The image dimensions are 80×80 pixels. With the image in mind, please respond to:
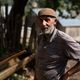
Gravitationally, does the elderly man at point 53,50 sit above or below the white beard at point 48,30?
below

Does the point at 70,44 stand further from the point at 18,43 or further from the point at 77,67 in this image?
the point at 18,43

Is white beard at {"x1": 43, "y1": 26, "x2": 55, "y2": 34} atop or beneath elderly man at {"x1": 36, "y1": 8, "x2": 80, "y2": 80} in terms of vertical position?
atop

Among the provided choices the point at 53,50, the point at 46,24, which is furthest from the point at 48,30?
the point at 53,50

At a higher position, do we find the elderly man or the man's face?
the man's face

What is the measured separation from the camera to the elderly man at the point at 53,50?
141 inches

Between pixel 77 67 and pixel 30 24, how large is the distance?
5156 millimetres

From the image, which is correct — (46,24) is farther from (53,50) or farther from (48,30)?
(53,50)

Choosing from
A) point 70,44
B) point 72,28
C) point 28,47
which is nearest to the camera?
point 70,44

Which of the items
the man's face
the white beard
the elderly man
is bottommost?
the elderly man

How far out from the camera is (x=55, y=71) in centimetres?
375

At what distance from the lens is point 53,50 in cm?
371

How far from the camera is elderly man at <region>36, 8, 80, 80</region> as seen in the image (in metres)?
3.59

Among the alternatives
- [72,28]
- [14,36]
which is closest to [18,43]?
[14,36]

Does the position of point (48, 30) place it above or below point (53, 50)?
above
